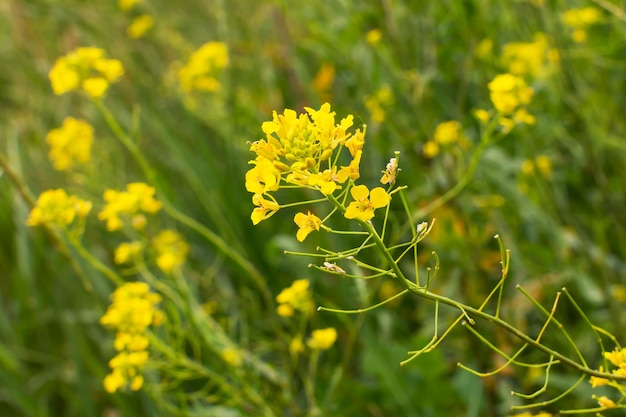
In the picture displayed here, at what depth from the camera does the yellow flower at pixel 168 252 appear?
1320mm

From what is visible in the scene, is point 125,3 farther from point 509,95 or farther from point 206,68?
point 509,95

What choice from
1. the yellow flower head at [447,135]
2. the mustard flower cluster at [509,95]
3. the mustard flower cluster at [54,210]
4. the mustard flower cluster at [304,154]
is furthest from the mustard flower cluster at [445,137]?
the mustard flower cluster at [304,154]

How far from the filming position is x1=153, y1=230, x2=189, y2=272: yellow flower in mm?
1320

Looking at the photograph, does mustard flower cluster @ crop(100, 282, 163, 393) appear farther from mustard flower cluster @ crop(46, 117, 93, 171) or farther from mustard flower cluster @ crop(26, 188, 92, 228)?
mustard flower cluster @ crop(46, 117, 93, 171)

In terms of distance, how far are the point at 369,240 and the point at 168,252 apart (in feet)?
1.46

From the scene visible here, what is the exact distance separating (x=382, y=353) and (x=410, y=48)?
632 mm

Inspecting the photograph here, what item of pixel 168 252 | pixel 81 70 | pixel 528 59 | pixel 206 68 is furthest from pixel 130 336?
pixel 528 59

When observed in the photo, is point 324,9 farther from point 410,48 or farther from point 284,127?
point 284,127

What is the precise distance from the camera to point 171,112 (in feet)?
9.02

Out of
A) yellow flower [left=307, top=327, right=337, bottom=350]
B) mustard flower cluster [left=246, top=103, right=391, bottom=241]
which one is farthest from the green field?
mustard flower cluster [left=246, top=103, right=391, bottom=241]

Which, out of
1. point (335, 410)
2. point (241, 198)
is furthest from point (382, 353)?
point (241, 198)

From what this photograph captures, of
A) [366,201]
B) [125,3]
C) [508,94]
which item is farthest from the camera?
[125,3]

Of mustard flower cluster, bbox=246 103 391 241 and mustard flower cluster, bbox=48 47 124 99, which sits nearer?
mustard flower cluster, bbox=246 103 391 241

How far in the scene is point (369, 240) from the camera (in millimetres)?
1132
